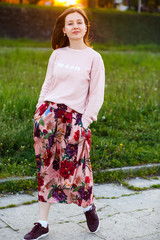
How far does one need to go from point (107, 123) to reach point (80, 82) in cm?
359

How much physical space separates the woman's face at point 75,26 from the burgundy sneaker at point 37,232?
63.4 inches

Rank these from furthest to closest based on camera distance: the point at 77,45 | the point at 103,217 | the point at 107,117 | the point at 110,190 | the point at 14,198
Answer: the point at 107,117 → the point at 110,190 → the point at 14,198 → the point at 103,217 → the point at 77,45

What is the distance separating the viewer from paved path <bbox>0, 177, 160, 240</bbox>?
12.6 feet

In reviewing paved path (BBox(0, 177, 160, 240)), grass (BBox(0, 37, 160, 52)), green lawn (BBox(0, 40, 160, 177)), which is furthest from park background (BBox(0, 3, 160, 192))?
grass (BBox(0, 37, 160, 52))

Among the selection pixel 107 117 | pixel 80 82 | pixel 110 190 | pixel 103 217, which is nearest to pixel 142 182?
pixel 110 190

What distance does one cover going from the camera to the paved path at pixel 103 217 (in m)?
3.84

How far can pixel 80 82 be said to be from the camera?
3664 mm

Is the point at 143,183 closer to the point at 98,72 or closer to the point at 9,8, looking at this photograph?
the point at 98,72

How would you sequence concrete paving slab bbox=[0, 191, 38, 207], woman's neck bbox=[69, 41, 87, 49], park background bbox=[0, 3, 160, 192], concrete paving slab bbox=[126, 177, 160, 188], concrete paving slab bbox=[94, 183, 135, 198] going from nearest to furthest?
woman's neck bbox=[69, 41, 87, 49]
concrete paving slab bbox=[0, 191, 38, 207]
concrete paving slab bbox=[94, 183, 135, 198]
concrete paving slab bbox=[126, 177, 160, 188]
park background bbox=[0, 3, 160, 192]

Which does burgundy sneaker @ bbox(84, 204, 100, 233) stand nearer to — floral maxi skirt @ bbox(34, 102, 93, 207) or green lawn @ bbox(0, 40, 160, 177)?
floral maxi skirt @ bbox(34, 102, 93, 207)

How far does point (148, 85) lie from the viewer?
10383 mm

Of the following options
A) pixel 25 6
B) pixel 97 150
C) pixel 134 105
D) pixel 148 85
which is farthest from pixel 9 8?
pixel 97 150

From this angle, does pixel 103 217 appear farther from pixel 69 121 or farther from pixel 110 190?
pixel 69 121

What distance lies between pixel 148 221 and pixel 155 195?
89 centimetres
